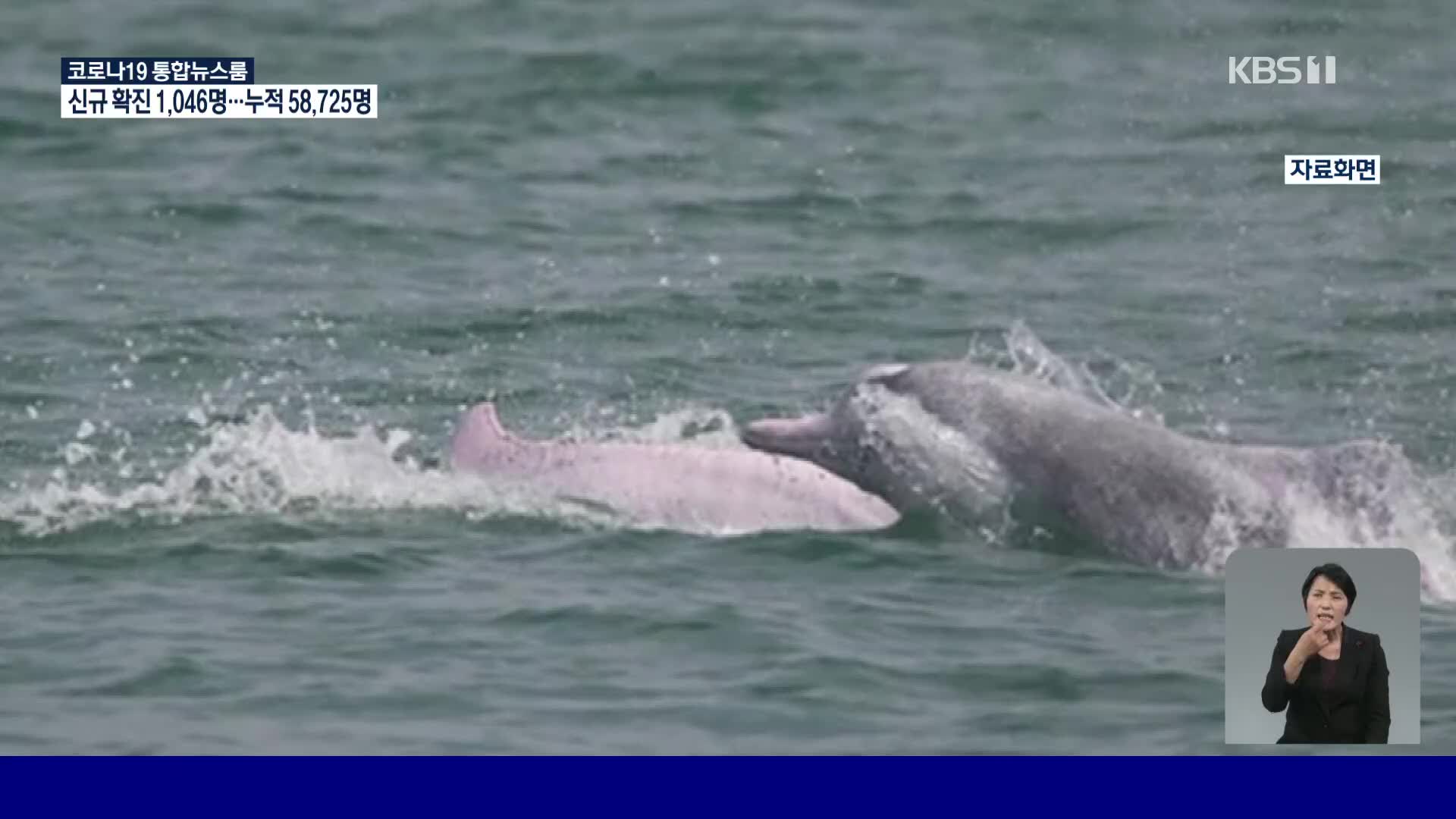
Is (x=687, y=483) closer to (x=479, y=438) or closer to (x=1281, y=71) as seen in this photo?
(x=479, y=438)

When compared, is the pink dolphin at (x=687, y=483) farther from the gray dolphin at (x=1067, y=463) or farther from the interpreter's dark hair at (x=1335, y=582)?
the interpreter's dark hair at (x=1335, y=582)

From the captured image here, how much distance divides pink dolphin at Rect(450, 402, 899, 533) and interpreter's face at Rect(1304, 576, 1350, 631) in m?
3.67

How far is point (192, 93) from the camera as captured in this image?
21.1 metres

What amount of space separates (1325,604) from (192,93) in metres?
11.4

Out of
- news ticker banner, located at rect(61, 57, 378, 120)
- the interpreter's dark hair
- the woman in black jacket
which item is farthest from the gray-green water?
the interpreter's dark hair

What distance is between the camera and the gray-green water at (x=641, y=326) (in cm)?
1382

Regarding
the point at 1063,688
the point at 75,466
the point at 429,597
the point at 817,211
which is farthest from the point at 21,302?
the point at 1063,688

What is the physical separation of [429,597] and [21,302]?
870 cm

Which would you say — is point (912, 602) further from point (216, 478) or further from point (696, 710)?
point (216, 478)

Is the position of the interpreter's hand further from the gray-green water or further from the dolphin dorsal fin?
the dolphin dorsal fin

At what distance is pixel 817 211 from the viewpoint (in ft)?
81.7

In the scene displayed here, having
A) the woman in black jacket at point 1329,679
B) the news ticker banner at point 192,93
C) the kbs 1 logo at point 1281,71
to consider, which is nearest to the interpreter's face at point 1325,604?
the woman in black jacket at point 1329,679

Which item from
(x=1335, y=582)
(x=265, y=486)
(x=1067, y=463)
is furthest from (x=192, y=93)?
(x=1335, y=582)

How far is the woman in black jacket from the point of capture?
479 inches
